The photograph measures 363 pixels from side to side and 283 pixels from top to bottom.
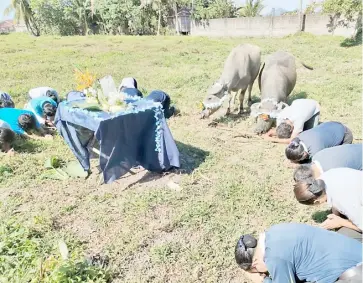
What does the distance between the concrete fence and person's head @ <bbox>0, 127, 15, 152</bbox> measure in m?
18.3

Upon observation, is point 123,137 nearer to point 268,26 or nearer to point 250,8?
point 268,26

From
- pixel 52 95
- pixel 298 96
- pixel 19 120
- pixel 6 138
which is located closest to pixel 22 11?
pixel 52 95

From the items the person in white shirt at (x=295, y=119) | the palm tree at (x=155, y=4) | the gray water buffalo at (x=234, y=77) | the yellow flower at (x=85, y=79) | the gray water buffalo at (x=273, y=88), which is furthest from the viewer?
the palm tree at (x=155, y=4)

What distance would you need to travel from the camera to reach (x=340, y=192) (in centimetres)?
286

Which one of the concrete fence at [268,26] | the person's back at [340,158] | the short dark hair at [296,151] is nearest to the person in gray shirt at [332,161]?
the person's back at [340,158]

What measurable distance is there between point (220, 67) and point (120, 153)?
8.29m

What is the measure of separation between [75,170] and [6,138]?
48.5 inches

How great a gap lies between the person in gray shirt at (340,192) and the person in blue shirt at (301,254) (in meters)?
0.48

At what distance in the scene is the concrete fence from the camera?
816 inches

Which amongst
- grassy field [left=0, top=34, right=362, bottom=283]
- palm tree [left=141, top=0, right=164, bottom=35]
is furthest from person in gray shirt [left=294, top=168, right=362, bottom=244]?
palm tree [left=141, top=0, right=164, bottom=35]

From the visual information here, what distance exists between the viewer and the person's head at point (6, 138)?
→ 5.08m

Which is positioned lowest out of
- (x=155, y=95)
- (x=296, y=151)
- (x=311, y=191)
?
(x=296, y=151)

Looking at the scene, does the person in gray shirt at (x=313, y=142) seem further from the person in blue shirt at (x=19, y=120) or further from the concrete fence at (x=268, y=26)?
the concrete fence at (x=268, y=26)

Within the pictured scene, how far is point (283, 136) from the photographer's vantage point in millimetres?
5156
